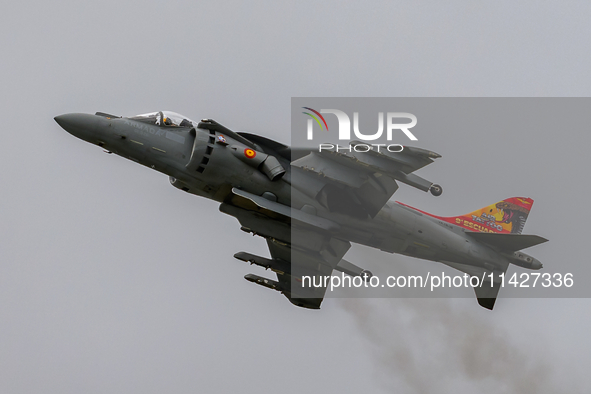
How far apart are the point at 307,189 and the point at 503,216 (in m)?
8.53

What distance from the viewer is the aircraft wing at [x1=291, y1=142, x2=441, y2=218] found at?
70.5 feet

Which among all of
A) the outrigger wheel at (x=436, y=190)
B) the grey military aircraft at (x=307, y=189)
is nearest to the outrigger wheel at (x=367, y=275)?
the grey military aircraft at (x=307, y=189)

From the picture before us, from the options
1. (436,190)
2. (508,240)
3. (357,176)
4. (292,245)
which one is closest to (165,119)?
(292,245)

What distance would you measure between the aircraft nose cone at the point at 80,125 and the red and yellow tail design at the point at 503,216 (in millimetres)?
13351

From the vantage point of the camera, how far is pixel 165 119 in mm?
22078

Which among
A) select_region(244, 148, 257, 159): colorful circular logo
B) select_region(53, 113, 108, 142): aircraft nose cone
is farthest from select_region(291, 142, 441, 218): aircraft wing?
select_region(53, 113, 108, 142): aircraft nose cone

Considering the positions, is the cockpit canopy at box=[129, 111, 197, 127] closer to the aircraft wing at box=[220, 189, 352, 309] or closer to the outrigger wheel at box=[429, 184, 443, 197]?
the aircraft wing at box=[220, 189, 352, 309]

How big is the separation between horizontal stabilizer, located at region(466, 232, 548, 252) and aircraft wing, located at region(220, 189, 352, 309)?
4707 mm

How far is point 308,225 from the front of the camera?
22734mm

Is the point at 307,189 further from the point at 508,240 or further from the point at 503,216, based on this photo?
the point at 503,216

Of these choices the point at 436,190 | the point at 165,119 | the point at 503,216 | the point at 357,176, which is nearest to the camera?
the point at 436,190

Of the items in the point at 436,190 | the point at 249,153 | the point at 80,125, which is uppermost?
the point at 80,125

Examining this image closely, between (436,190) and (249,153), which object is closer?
(436,190)

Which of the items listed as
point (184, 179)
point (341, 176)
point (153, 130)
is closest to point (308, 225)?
point (341, 176)
